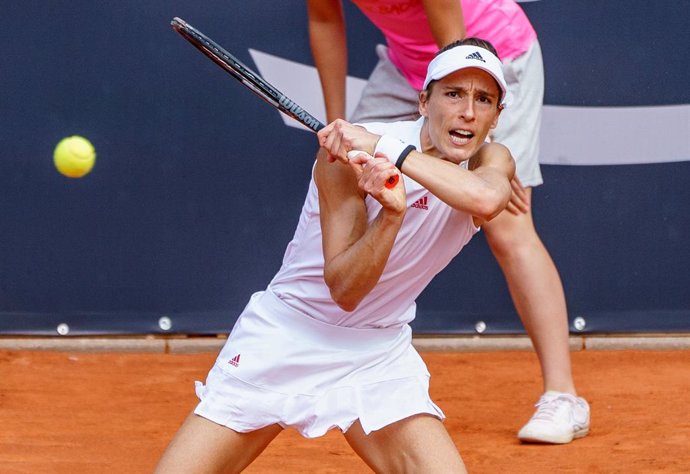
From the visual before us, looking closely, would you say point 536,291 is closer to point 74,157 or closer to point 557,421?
point 557,421

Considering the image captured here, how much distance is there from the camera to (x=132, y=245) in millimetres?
4902

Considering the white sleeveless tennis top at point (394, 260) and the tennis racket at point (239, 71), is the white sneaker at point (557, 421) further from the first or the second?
the tennis racket at point (239, 71)

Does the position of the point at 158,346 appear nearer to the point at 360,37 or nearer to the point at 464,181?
the point at 360,37

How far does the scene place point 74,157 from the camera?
4.41 m

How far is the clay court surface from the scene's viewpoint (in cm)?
368

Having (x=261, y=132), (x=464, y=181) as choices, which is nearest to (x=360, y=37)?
(x=261, y=132)

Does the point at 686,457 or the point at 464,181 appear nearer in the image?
the point at 464,181

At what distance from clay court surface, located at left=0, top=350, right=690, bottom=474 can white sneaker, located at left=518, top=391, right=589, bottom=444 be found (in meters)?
0.03

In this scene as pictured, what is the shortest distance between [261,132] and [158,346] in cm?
88

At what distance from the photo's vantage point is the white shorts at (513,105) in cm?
400

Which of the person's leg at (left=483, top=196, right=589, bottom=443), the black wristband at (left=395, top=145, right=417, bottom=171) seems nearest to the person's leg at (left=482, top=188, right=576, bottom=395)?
the person's leg at (left=483, top=196, right=589, bottom=443)

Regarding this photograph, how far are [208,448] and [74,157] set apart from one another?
1.81 metres

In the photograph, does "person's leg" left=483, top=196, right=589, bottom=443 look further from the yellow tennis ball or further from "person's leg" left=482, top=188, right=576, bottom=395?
the yellow tennis ball

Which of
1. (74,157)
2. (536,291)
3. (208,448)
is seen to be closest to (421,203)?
(208,448)
